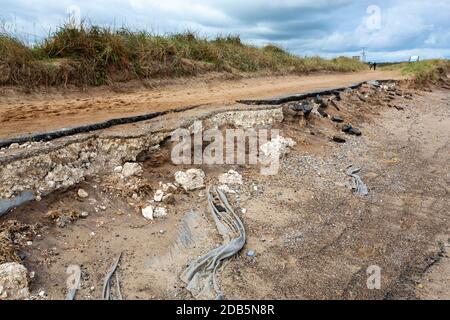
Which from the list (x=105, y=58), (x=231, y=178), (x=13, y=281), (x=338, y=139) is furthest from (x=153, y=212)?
(x=105, y=58)

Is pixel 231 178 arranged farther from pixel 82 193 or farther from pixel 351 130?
pixel 351 130

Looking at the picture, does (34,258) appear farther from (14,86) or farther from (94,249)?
(14,86)

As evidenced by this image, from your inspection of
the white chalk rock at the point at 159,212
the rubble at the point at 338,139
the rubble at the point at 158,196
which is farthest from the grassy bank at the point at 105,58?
the white chalk rock at the point at 159,212

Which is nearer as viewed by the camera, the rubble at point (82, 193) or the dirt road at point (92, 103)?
the rubble at point (82, 193)

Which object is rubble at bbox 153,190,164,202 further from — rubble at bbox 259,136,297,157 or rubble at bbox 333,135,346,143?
rubble at bbox 333,135,346,143

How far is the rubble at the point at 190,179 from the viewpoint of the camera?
13.9 feet

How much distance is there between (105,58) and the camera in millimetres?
7387

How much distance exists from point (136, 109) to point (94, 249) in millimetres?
2695

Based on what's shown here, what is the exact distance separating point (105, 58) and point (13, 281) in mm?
5396

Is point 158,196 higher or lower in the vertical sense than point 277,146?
lower

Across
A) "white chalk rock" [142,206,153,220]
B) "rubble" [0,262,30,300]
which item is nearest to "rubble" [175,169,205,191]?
"white chalk rock" [142,206,153,220]

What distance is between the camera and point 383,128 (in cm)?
786

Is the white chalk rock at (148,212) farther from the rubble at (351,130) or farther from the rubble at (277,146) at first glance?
the rubble at (351,130)

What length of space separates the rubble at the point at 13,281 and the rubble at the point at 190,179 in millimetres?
1786
